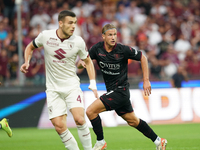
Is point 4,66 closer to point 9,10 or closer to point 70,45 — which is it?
point 9,10

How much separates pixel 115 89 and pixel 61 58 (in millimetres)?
1405

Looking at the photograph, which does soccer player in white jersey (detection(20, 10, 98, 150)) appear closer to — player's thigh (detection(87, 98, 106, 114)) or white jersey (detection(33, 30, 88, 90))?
white jersey (detection(33, 30, 88, 90))

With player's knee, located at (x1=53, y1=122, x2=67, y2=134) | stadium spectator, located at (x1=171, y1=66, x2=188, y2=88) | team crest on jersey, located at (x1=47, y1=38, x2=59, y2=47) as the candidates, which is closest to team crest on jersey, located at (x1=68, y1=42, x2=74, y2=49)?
team crest on jersey, located at (x1=47, y1=38, x2=59, y2=47)

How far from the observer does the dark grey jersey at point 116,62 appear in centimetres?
721

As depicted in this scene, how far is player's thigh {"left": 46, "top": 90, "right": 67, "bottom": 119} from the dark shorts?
1.10 meters

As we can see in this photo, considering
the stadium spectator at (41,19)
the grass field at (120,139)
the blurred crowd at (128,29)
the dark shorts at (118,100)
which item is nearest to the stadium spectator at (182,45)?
→ the blurred crowd at (128,29)

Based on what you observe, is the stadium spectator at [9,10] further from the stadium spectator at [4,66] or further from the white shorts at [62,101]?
the white shorts at [62,101]

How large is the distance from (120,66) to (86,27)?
864 cm

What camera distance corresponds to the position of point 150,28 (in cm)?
1667

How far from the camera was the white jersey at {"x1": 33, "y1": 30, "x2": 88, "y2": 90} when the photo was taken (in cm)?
631

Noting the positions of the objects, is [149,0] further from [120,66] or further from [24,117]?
[120,66]

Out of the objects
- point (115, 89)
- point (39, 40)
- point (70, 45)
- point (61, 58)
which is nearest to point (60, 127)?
point (61, 58)

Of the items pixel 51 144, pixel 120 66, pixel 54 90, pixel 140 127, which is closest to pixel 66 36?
pixel 54 90

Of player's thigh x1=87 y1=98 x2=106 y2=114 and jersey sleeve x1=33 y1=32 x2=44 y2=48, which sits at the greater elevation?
jersey sleeve x1=33 y1=32 x2=44 y2=48
